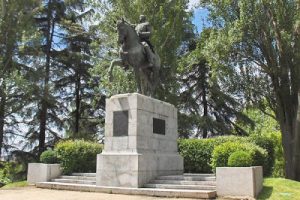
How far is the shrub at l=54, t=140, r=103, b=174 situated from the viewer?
16531mm

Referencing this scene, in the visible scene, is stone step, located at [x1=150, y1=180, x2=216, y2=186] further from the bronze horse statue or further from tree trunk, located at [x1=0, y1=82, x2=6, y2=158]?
tree trunk, located at [x1=0, y1=82, x2=6, y2=158]

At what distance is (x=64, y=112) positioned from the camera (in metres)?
29.5

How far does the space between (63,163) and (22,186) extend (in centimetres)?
186

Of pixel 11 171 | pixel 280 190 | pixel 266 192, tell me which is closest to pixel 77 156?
pixel 266 192

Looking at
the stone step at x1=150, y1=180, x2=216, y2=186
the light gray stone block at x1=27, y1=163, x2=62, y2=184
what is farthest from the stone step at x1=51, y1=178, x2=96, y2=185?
the stone step at x1=150, y1=180, x2=216, y2=186

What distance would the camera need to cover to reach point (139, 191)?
12.1 meters

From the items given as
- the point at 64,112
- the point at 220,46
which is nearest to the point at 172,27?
the point at 220,46

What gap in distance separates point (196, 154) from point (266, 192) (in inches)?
261

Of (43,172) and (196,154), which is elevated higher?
(196,154)

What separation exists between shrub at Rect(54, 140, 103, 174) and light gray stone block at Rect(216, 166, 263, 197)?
7.52 metres

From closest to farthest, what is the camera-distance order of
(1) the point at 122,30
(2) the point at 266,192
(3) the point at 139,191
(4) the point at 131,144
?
1. (2) the point at 266,192
2. (3) the point at 139,191
3. (4) the point at 131,144
4. (1) the point at 122,30

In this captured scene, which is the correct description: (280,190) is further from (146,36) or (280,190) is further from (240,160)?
(146,36)

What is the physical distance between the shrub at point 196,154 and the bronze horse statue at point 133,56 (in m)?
4.30

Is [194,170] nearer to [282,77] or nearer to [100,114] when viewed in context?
[282,77]
